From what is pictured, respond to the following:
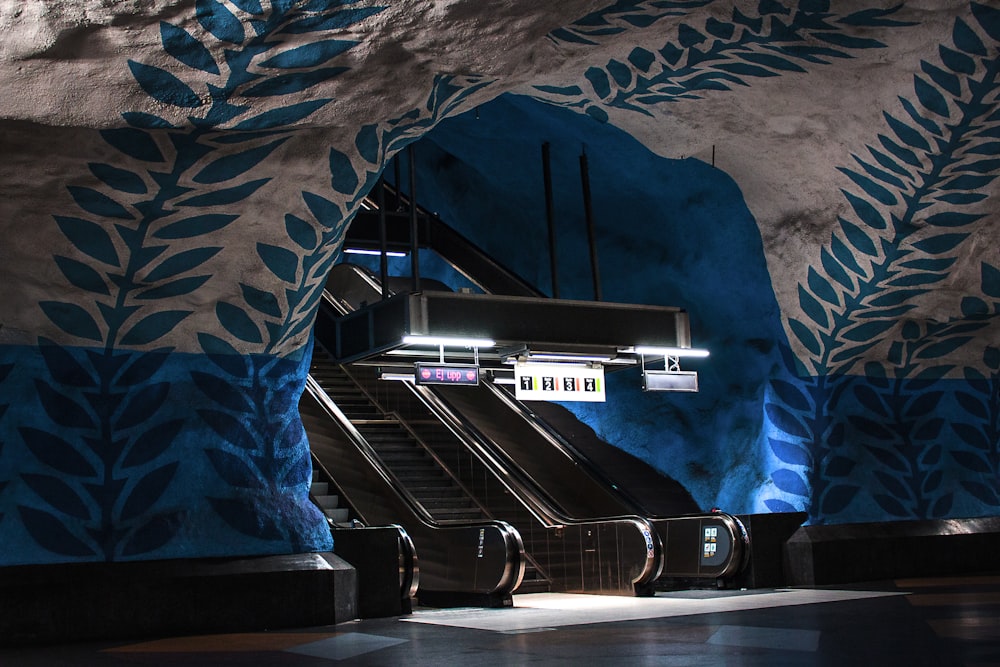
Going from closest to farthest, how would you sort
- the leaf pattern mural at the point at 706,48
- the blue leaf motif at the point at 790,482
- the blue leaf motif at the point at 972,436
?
the leaf pattern mural at the point at 706,48 < the blue leaf motif at the point at 790,482 < the blue leaf motif at the point at 972,436

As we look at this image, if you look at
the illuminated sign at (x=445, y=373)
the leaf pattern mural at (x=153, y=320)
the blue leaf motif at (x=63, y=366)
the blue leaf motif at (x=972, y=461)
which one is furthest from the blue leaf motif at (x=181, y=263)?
the blue leaf motif at (x=972, y=461)

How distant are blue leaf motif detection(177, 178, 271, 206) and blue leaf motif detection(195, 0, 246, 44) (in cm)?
203

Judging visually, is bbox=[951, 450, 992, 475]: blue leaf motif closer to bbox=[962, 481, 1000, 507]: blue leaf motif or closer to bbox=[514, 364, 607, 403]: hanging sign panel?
bbox=[962, 481, 1000, 507]: blue leaf motif

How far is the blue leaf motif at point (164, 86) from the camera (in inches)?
286

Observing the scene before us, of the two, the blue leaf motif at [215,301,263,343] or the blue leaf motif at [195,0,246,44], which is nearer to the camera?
the blue leaf motif at [195,0,246,44]

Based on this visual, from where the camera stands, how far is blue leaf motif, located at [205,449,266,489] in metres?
9.72

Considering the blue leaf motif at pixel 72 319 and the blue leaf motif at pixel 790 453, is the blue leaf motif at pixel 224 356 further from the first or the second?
the blue leaf motif at pixel 790 453

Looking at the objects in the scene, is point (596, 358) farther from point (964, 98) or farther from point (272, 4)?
point (272, 4)

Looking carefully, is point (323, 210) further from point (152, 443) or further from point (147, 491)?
point (147, 491)

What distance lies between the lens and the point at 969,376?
14.6 m

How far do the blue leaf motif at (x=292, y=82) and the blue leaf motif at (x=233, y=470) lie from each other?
3.39 metres

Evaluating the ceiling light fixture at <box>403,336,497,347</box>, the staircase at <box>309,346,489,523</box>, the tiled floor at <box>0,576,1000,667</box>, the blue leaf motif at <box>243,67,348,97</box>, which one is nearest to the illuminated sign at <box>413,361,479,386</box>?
the ceiling light fixture at <box>403,336,497,347</box>

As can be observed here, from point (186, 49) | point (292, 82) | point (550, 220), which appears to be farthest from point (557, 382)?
point (186, 49)

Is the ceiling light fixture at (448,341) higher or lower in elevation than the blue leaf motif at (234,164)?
lower
